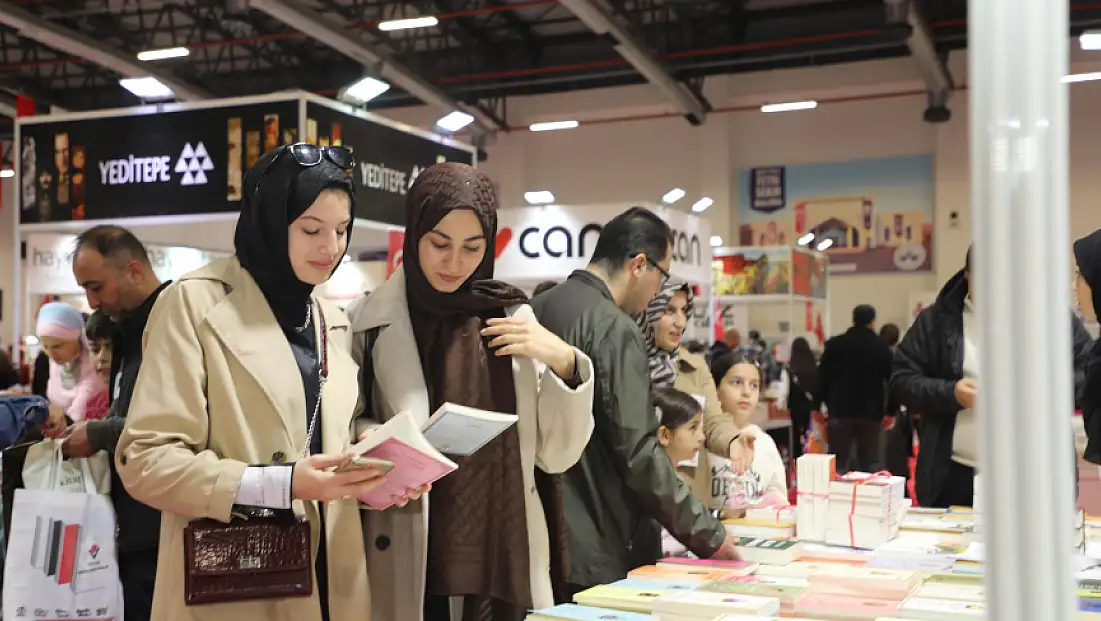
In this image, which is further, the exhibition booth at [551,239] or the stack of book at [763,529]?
the exhibition booth at [551,239]

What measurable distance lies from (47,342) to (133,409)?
2.94m

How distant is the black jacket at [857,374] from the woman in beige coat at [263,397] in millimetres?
6842

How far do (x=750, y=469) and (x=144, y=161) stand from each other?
3.31 m

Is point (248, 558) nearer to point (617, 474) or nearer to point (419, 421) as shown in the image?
point (419, 421)

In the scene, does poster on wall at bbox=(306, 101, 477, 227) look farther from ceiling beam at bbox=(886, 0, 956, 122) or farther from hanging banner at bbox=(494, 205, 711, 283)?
ceiling beam at bbox=(886, 0, 956, 122)

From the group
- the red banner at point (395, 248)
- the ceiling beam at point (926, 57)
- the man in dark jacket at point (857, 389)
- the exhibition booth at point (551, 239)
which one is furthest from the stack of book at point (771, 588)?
the ceiling beam at point (926, 57)

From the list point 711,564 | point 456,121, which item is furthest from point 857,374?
point 711,564

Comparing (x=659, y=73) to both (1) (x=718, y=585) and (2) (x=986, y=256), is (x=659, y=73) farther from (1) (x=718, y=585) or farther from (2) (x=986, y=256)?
(2) (x=986, y=256)

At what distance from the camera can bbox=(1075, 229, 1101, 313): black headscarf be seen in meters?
2.78

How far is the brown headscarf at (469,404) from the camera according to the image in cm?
204

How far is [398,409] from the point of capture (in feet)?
6.68

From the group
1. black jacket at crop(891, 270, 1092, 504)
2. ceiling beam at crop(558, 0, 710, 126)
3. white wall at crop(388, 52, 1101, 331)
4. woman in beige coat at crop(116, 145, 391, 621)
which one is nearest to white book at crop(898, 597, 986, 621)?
woman in beige coat at crop(116, 145, 391, 621)

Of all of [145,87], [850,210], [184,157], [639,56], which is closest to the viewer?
[145,87]

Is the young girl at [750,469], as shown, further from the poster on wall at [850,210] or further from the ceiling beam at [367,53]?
the poster on wall at [850,210]
